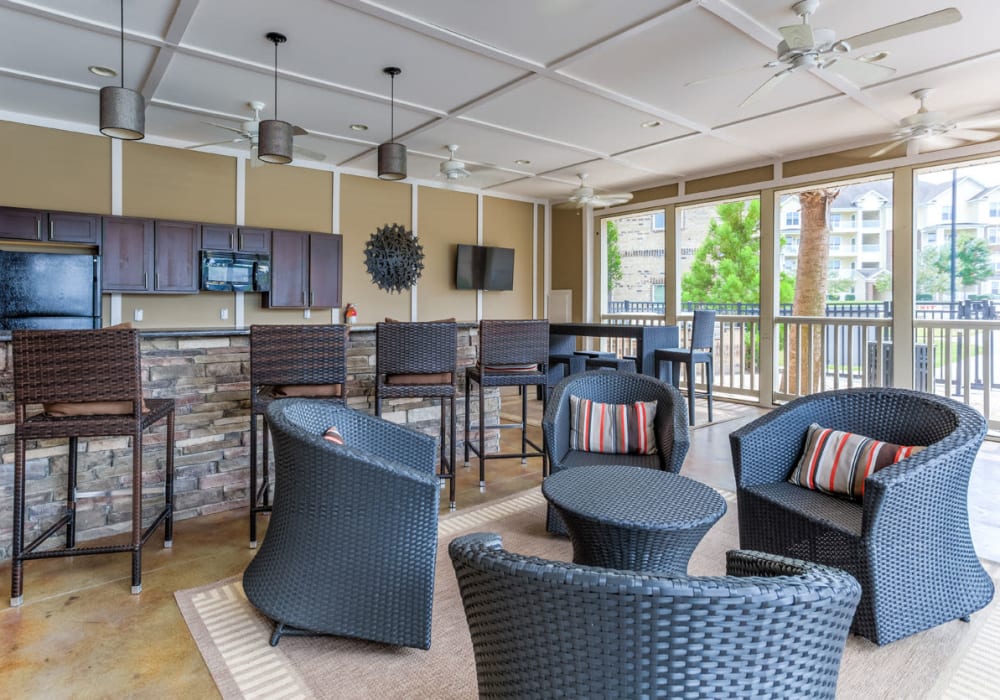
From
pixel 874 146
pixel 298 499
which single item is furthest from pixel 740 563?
pixel 874 146

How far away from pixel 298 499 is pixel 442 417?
177cm

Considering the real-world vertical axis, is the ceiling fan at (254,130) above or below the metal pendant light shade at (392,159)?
above

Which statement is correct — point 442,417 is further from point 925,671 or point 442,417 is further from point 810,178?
point 810,178

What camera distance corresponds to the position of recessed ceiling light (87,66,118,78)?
13.3 feet

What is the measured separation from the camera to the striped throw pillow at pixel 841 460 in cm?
210

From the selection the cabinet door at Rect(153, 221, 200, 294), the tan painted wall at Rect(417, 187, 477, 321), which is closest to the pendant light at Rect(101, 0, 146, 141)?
the cabinet door at Rect(153, 221, 200, 294)

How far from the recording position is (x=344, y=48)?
12.2 ft

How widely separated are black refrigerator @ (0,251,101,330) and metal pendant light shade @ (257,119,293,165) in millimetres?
2513

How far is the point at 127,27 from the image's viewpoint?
3.45 metres

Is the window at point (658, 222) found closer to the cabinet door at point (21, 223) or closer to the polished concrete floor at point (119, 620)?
the polished concrete floor at point (119, 620)

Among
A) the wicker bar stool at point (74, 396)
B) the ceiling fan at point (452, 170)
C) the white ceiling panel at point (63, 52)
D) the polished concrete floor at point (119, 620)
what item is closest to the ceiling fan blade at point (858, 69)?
the polished concrete floor at point (119, 620)

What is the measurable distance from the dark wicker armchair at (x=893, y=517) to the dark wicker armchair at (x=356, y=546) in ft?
4.27

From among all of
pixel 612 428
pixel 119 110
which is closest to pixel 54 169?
pixel 119 110

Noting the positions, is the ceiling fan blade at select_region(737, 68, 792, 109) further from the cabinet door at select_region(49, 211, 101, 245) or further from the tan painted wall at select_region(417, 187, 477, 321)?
the cabinet door at select_region(49, 211, 101, 245)
